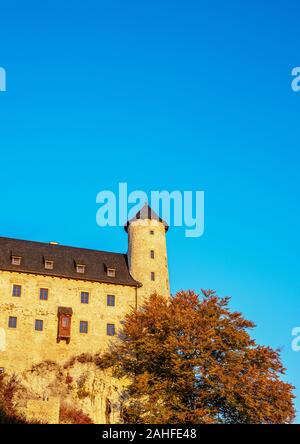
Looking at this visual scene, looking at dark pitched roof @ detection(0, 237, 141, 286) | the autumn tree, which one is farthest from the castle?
the autumn tree

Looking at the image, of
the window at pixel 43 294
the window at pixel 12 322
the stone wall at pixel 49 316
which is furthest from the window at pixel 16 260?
the window at pixel 12 322

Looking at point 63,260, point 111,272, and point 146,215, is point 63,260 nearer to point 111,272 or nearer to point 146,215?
point 111,272

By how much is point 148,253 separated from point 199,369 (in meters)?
19.0

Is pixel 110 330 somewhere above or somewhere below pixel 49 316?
below

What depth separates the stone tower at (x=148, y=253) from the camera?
184 ft

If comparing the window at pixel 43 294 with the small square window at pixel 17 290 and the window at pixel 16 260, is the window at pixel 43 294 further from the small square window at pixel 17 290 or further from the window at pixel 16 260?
the window at pixel 16 260

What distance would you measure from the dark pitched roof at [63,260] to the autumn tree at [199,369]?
1035 cm

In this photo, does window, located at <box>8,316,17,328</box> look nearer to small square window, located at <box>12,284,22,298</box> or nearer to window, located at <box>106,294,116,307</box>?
small square window, located at <box>12,284,22,298</box>

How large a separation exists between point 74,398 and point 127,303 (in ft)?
33.5

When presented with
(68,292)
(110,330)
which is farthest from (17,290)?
(110,330)

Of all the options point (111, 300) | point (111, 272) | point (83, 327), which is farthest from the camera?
point (111, 272)

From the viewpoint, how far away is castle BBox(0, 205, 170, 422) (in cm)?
4931

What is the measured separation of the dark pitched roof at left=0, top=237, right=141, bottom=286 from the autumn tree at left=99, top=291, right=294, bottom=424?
1035 centimetres

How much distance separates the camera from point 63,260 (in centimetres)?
5516
